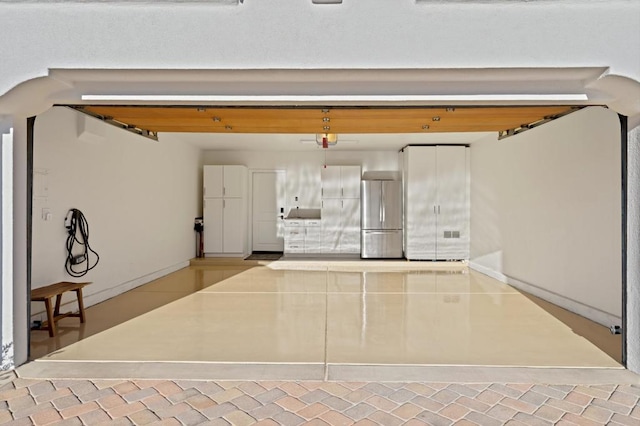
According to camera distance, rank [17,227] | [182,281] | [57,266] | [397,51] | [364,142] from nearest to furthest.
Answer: [397,51] < [17,227] < [57,266] < [182,281] < [364,142]

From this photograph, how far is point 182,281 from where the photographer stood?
267 inches

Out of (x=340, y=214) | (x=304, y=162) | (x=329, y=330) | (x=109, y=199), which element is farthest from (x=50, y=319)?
(x=304, y=162)

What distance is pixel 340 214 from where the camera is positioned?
9.54m

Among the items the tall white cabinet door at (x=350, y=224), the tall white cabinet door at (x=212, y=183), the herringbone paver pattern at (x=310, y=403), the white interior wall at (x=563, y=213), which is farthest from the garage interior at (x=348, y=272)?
the tall white cabinet door at (x=350, y=224)

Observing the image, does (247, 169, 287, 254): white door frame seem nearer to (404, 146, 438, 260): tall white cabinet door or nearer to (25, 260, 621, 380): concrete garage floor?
(404, 146, 438, 260): tall white cabinet door

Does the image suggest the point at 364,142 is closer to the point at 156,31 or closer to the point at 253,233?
the point at 253,233

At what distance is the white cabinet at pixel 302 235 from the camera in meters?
9.51

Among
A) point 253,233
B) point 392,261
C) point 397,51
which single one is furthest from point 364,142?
point 397,51

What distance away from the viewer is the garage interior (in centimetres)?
359

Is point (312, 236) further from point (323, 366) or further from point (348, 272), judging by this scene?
point (323, 366)

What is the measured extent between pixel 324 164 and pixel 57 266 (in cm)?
652

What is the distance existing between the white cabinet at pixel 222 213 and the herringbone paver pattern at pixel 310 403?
630 centimetres

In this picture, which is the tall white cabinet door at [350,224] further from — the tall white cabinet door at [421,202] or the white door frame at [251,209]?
the white door frame at [251,209]

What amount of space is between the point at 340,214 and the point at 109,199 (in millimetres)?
5283
